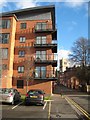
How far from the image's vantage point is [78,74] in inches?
2611

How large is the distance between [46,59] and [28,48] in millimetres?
3801

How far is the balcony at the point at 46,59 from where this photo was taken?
46562mm

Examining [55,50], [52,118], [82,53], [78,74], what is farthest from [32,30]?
[52,118]

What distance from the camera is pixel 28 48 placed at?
157 ft

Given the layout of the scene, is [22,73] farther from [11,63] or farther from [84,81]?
[84,81]

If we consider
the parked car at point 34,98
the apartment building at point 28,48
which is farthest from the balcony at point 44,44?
the parked car at point 34,98

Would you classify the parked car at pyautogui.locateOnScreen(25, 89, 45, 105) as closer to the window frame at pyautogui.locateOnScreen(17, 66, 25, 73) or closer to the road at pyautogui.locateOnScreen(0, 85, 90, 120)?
the road at pyautogui.locateOnScreen(0, 85, 90, 120)

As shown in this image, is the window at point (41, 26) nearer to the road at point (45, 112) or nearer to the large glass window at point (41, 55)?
the large glass window at point (41, 55)

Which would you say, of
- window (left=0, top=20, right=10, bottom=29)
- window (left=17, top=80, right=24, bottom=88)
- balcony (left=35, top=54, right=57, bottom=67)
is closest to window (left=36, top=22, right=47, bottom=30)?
balcony (left=35, top=54, right=57, bottom=67)

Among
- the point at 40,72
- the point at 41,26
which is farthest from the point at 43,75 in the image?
the point at 41,26

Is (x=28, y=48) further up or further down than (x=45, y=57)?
further up

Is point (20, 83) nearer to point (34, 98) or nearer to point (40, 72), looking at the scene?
point (40, 72)

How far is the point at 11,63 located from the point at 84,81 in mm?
26203

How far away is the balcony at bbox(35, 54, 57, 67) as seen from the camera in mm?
46562
